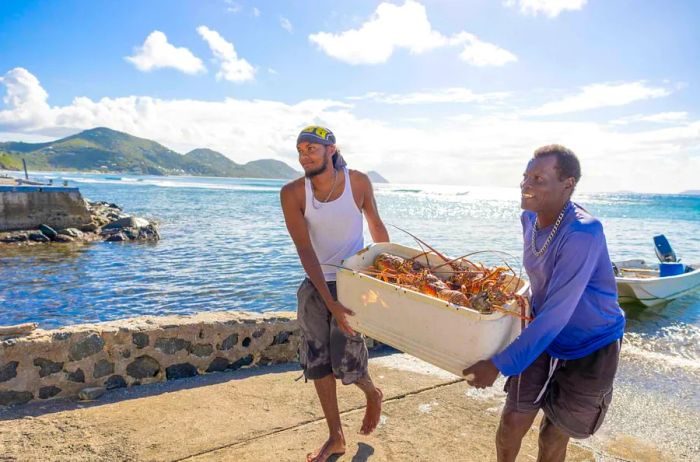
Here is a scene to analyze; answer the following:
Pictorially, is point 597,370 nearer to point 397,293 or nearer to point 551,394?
point 551,394

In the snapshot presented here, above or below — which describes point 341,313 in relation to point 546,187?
below

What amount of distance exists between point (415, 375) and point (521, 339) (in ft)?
8.79

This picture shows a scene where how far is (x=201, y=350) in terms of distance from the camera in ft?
15.6

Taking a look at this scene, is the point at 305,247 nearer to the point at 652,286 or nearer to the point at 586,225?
the point at 586,225

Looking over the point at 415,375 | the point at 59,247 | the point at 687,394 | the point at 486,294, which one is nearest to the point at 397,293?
the point at 486,294

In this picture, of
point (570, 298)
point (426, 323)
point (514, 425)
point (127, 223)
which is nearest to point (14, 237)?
point (127, 223)

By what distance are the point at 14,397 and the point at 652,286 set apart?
12768 millimetres

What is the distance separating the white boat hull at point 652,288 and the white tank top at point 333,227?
10234mm

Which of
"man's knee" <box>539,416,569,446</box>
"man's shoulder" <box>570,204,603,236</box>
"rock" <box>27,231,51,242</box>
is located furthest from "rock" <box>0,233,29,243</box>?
"man's shoulder" <box>570,204,603,236</box>

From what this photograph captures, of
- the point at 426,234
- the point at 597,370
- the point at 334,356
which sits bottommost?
the point at 426,234

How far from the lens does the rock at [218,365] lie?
190 inches

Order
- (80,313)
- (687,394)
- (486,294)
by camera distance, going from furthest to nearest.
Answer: (80,313)
(687,394)
(486,294)

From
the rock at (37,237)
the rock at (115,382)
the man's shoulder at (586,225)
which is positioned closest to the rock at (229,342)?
the rock at (115,382)

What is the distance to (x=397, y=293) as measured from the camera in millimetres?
2514
